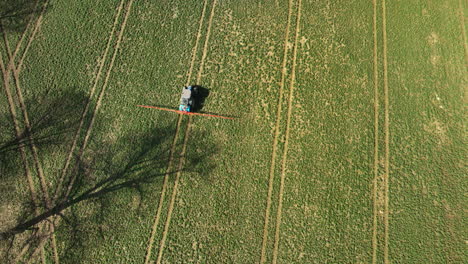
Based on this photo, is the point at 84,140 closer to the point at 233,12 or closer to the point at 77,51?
the point at 77,51

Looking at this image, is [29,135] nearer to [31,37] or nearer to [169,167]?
[31,37]

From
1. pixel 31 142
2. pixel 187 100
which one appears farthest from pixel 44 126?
pixel 187 100

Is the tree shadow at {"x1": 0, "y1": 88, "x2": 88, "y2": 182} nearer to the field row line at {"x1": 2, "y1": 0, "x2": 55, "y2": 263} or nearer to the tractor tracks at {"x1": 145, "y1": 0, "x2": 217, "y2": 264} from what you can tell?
the field row line at {"x1": 2, "y1": 0, "x2": 55, "y2": 263}

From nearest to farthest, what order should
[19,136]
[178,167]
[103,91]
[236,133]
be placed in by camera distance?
1. [178,167]
2. [236,133]
3. [19,136]
4. [103,91]

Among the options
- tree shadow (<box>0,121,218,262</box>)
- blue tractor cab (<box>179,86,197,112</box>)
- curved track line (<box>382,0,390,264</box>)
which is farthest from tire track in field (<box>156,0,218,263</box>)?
curved track line (<box>382,0,390,264</box>)

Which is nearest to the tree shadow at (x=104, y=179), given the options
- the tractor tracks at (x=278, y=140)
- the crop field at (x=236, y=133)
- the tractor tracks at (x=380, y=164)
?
the crop field at (x=236, y=133)

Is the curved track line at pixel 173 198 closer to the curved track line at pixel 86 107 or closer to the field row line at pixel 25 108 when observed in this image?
the field row line at pixel 25 108

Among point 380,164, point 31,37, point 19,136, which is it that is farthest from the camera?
point 31,37
